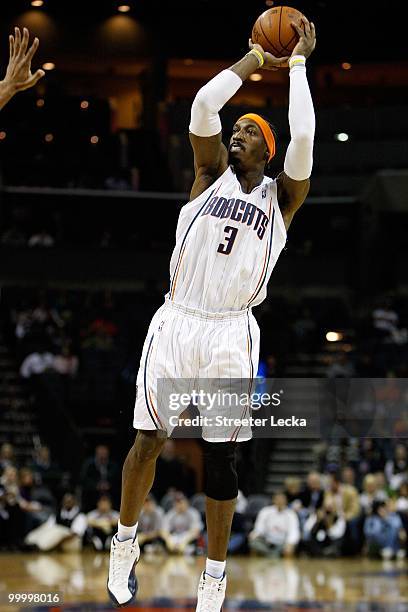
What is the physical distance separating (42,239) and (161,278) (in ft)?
8.04

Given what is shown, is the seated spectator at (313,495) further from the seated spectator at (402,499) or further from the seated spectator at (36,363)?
the seated spectator at (36,363)

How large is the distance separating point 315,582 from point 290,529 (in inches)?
121

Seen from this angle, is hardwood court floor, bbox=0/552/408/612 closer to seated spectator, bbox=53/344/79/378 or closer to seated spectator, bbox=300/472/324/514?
seated spectator, bbox=300/472/324/514

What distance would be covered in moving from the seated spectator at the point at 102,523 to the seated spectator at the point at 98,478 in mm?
231

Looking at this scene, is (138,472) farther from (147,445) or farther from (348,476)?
(348,476)

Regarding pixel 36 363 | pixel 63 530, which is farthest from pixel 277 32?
pixel 36 363

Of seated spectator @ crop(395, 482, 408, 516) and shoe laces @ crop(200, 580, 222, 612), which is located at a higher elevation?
seated spectator @ crop(395, 482, 408, 516)

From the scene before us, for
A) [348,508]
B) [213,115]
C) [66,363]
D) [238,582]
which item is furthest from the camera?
[66,363]

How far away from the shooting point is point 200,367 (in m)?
6.16

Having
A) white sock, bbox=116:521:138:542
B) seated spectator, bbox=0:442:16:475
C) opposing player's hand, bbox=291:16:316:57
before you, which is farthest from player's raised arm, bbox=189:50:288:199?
seated spectator, bbox=0:442:16:475

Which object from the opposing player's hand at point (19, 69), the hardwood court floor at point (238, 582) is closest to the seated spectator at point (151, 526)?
the hardwood court floor at point (238, 582)

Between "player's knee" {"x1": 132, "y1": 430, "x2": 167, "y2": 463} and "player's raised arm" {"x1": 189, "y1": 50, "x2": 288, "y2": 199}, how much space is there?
130 cm

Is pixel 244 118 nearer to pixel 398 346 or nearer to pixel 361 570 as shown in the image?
pixel 361 570

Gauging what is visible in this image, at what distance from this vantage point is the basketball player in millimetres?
6066
